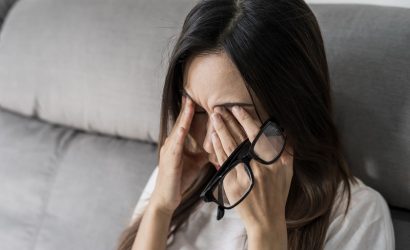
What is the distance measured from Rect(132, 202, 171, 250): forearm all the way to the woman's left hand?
0.22 m

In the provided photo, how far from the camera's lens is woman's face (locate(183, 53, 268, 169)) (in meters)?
0.77

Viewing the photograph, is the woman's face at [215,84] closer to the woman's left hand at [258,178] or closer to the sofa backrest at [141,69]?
the woman's left hand at [258,178]

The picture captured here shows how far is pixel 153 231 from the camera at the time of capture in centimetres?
99

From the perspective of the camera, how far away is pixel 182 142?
0.91 m

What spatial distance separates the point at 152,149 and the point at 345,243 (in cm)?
54

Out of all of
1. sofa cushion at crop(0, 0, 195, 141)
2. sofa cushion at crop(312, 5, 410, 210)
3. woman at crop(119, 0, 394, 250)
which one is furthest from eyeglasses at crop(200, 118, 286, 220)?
sofa cushion at crop(0, 0, 195, 141)

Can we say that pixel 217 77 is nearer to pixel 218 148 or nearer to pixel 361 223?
pixel 218 148

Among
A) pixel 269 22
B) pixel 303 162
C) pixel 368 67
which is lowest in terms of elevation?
pixel 303 162

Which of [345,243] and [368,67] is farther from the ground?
[368,67]

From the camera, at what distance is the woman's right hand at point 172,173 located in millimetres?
912

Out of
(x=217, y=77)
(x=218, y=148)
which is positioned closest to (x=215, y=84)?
(x=217, y=77)

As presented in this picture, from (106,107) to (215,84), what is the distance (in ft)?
1.64

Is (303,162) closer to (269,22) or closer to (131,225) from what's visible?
(269,22)

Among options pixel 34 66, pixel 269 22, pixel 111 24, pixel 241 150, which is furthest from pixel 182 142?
pixel 34 66
